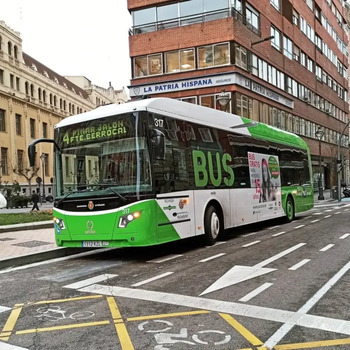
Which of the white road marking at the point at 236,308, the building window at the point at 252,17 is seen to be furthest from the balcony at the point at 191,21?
the white road marking at the point at 236,308

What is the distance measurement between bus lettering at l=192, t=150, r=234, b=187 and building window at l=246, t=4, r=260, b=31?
72.8 ft

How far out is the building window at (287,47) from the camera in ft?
125

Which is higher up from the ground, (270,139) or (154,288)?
(270,139)

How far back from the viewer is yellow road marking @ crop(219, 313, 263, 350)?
162 inches

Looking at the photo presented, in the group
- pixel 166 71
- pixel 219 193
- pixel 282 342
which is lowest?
pixel 282 342

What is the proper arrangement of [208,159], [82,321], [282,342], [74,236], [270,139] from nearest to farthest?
[282,342] < [82,321] < [74,236] < [208,159] < [270,139]

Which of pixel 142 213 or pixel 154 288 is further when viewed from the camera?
pixel 142 213

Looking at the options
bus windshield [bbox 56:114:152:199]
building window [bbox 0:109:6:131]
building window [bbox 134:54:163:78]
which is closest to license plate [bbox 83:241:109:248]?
bus windshield [bbox 56:114:152:199]

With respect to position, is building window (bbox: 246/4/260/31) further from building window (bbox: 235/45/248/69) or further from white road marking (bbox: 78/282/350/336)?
white road marking (bbox: 78/282/350/336)

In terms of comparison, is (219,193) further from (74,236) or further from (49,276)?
(49,276)

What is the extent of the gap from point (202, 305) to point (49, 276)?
349 cm

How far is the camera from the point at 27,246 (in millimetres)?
10719

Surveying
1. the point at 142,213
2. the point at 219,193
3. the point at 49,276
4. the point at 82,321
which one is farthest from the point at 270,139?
the point at 82,321

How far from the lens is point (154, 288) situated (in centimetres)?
634
